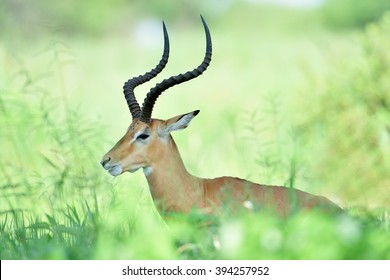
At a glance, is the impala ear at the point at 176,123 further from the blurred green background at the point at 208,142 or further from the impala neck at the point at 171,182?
the blurred green background at the point at 208,142

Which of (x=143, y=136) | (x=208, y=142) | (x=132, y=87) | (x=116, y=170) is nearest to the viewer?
(x=116, y=170)

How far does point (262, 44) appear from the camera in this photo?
29391 mm

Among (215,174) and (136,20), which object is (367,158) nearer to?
(215,174)

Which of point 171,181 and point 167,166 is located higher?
point 167,166

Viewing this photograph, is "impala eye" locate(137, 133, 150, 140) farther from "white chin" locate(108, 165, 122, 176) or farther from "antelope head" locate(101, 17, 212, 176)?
"white chin" locate(108, 165, 122, 176)

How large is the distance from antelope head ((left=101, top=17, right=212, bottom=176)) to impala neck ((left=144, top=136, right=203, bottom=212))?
0.03m

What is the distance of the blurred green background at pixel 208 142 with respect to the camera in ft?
15.5

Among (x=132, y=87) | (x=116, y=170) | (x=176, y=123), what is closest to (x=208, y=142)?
(x=132, y=87)

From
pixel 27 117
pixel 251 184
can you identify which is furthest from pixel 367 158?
pixel 251 184

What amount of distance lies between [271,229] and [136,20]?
154 feet

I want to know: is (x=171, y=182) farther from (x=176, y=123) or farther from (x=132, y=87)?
(x=132, y=87)

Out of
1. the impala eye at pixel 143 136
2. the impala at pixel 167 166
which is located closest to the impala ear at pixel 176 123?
the impala at pixel 167 166

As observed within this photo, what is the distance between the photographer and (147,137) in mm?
7281

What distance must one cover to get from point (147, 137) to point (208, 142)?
8.51m
